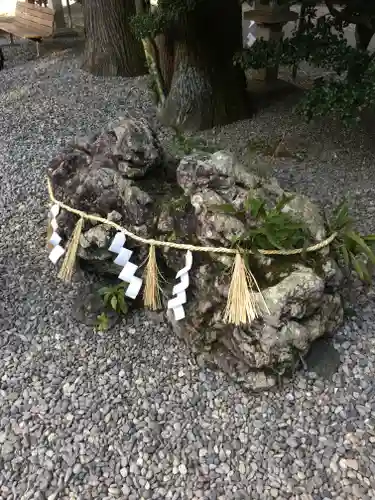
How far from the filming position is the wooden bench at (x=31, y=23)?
7.65 meters

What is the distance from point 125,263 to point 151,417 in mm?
722

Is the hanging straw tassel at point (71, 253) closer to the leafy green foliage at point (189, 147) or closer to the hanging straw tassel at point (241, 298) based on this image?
the leafy green foliage at point (189, 147)

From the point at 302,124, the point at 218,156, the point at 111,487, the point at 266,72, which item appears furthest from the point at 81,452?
the point at 266,72

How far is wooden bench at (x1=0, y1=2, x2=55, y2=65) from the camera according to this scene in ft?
25.1

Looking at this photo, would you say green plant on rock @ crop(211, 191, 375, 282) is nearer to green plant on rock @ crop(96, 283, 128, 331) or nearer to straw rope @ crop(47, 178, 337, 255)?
straw rope @ crop(47, 178, 337, 255)

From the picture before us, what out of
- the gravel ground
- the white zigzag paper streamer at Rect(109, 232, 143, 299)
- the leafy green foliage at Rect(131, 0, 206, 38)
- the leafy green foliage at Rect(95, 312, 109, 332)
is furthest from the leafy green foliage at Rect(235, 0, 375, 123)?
the leafy green foliage at Rect(95, 312, 109, 332)

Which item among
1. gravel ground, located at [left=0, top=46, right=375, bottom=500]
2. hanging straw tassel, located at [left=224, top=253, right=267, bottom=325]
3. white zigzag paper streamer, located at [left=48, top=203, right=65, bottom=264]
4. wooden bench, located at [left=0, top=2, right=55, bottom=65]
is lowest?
gravel ground, located at [left=0, top=46, right=375, bottom=500]

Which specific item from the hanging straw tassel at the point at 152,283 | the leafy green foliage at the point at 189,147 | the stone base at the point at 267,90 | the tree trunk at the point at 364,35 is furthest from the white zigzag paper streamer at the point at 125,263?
the stone base at the point at 267,90

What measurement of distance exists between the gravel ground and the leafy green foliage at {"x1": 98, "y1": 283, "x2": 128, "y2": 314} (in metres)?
0.10

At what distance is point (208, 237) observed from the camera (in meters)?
2.46

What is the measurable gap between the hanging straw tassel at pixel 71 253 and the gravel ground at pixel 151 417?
0.79 feet

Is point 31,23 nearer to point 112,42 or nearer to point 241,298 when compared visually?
point 112,42

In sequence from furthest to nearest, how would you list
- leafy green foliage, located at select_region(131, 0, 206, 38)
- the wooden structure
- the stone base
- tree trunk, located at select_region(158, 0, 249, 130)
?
the wooden structure → the stone base → tree trunk, located at select_region(158, 0, 249, 130) → leafy green foliage, located at select_region(131, 0, 206, 38)

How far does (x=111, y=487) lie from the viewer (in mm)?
2145
